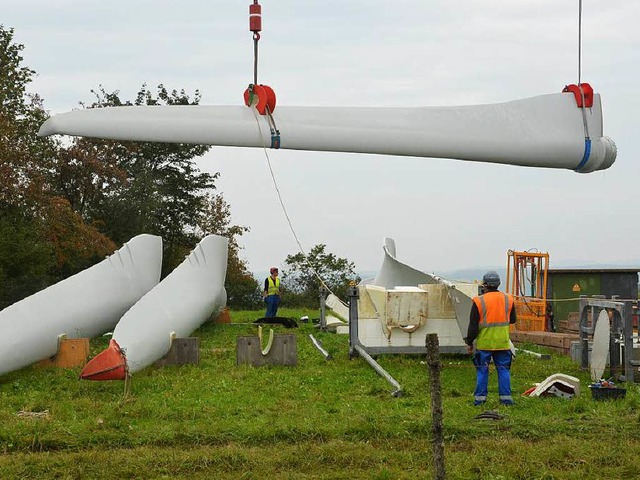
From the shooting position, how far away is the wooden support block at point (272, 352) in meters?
12.8

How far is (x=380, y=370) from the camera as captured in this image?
1184 centimetres

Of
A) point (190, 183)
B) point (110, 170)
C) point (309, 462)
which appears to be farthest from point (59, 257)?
point (309, 462)

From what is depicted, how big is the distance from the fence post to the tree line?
901 inches

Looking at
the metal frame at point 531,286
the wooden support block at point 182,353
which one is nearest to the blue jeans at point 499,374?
the wooden support block at point 182,353

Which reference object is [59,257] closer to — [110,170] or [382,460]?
[110,170]

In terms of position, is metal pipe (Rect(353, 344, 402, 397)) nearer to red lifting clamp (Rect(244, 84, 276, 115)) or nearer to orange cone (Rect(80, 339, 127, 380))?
orange cone (Rect(80, 339, 127, 380))

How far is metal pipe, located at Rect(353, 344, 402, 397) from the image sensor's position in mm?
10188

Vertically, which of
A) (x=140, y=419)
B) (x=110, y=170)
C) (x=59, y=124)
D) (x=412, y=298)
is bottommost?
(x=140, y=419)

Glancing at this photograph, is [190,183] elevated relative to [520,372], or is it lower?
elevated

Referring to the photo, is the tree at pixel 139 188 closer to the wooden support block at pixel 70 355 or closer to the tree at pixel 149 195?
the tree at pixel 149 195

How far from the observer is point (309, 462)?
702 cm

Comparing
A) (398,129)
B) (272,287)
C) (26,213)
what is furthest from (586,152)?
(26,213)

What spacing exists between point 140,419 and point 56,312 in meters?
5.43

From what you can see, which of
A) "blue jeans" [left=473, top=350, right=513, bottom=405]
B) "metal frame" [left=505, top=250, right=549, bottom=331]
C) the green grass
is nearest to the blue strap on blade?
the green grass
